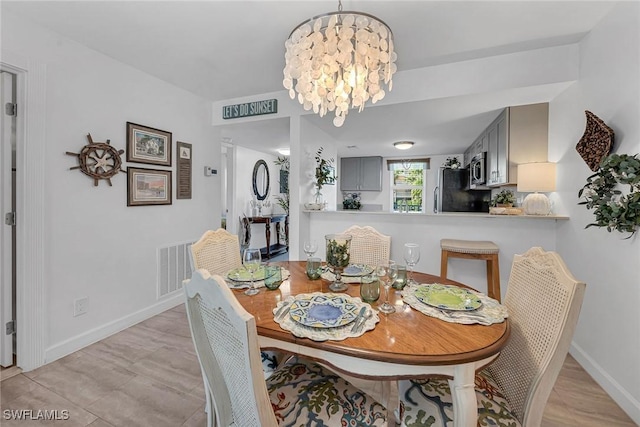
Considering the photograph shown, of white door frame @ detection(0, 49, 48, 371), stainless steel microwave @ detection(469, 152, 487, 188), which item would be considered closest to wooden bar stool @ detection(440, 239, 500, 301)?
stainless steel microwave @ detection(469, 152, 487, 188)

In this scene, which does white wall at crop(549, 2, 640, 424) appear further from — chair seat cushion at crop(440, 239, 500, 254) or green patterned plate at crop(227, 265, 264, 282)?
green patterned plate at crop(227, 265, 264, 282)

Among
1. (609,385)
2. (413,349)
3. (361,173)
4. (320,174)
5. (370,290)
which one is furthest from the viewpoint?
(361,173)

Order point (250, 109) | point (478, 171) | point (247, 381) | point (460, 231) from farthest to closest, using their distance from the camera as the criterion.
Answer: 1. point (478, 171)
2. point (250, 109)
3. point (460, 231)
4. point (247, 381)

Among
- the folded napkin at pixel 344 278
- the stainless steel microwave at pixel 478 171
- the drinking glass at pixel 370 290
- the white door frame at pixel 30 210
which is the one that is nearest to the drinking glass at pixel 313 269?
the folded napkin at pixel 344 278

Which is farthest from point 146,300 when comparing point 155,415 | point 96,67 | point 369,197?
point 369,197

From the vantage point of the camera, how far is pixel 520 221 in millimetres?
2451

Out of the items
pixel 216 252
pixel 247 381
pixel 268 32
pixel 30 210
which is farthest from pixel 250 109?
pixel 247 381

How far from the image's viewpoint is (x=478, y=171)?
405 centimetres

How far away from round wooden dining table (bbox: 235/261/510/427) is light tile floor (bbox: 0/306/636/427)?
974mm

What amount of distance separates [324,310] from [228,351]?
1.45 ft

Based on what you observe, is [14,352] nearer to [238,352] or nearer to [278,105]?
[238,352]

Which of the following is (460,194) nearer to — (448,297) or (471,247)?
(471,247)

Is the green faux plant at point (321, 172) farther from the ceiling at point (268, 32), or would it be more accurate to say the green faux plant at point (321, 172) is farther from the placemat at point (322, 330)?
the placemat at point (322, 330)

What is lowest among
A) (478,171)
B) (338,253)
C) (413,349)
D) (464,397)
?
(464,397)
